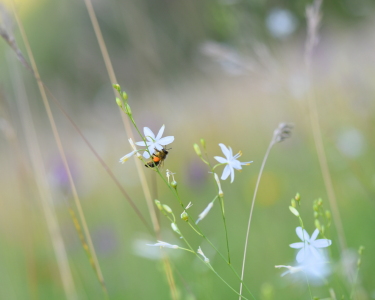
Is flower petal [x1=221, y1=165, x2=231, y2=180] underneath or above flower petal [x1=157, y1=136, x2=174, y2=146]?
underneath

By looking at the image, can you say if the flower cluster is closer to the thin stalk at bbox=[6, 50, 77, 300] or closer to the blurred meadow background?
the blurred meadow background

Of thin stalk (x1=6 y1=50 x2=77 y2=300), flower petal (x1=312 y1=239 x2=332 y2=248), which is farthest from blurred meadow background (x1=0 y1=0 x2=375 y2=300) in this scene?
flower petal (x1=312 y1=239 x2=332 y2=248)

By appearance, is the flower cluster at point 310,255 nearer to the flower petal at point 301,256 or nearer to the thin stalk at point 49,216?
the flower petal at point 301,256

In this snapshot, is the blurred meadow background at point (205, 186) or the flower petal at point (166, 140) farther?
the blurred meadow background at point (205, 186)

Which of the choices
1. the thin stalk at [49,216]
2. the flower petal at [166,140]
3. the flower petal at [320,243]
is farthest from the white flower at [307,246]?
the thin stalk at [49,216]

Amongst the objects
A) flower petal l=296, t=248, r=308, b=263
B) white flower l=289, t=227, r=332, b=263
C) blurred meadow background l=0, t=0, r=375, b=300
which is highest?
blurred meadow background l=0, t=0, r=375, b=300

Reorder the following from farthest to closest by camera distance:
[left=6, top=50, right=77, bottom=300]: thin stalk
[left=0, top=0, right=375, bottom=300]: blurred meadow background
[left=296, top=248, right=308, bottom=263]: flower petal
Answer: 1. [left=0, top=0, right=375, bottom=300]: blurred meadow background
2. [left=6, top=50, right=77, bottom=300]: thin stalk
3. [left=296, top=248, right=308, bottom=263]: flower petal

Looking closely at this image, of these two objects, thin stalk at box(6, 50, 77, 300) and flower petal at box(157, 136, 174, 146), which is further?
thin stalk at box(6, 50, 77, 300)

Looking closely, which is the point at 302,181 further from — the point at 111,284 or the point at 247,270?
the point at 111,284

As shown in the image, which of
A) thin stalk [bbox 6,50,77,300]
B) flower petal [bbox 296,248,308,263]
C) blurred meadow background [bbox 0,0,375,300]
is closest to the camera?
flower petal [bbox 296,248,308,263]

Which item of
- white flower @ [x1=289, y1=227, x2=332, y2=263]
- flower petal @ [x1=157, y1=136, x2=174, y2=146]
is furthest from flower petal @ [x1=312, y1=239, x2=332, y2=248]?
flower petal @ [x1=157, y1=136, x2=174, y2=146]

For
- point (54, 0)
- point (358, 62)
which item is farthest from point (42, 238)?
point (54, 0)
